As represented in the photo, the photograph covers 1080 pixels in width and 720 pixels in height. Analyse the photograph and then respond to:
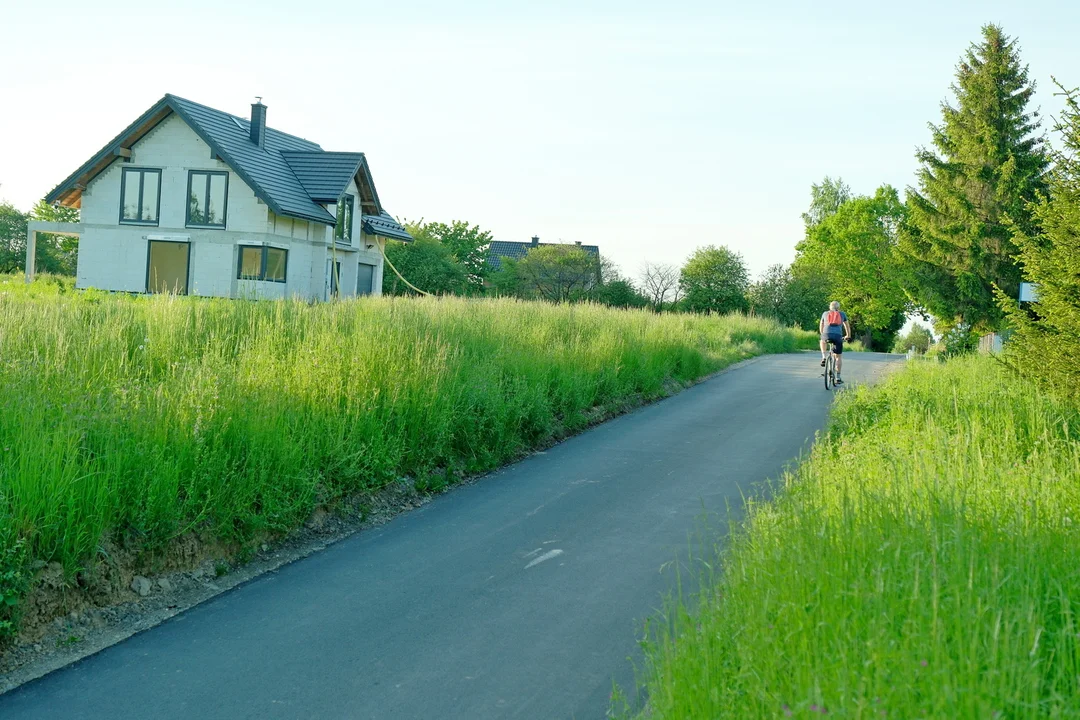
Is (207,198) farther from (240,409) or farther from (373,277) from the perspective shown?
(240,409)

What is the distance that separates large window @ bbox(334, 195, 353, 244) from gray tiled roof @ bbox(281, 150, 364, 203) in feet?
3.34

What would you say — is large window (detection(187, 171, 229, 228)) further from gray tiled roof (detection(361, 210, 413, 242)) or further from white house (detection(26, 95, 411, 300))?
gray tiled roof (detection(361, 210, 413, 242))

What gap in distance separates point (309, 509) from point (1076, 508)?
5848mm

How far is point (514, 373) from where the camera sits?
13.5m

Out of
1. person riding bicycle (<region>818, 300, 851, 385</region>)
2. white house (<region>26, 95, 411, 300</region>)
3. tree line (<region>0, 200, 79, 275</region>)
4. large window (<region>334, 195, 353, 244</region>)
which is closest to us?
person riding bicycle (<region>818, 300, 851, 385</region>)

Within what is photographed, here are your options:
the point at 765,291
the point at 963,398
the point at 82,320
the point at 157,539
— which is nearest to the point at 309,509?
the point at 157,539

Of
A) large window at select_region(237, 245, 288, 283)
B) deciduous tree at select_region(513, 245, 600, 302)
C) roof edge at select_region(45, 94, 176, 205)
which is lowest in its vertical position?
large window at select_region(237, 245, 288, 283)

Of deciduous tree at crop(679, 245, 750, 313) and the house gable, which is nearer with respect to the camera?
the house gable

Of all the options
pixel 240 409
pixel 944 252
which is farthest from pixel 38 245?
pixel 240 409

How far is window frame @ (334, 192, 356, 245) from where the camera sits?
37844 mm

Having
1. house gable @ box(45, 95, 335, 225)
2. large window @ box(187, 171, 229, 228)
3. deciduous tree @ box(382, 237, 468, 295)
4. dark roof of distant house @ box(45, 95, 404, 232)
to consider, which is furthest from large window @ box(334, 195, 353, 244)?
deciduous tree @ box(382, 237, 468, 295)

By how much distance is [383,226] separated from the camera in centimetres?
4306

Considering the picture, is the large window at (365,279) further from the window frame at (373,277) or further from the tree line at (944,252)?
the tree line at (944,252)

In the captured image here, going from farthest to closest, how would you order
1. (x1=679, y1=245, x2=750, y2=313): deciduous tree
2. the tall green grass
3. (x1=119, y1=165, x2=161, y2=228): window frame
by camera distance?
(x1=679, y1=245, x2=750, y2=313): deciduous tree
(x1=119, y1=165, x2=161, y2=228): window frame
the tall green grass
